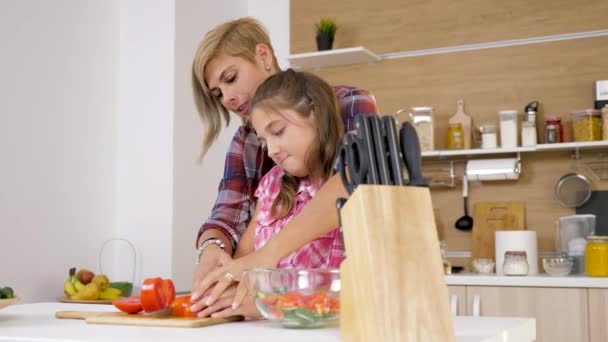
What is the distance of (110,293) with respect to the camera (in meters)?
3.18

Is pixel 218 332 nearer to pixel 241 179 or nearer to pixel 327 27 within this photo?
pixel 241 179

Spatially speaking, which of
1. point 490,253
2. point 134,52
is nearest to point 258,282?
point 490,253

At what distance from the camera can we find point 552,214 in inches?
126

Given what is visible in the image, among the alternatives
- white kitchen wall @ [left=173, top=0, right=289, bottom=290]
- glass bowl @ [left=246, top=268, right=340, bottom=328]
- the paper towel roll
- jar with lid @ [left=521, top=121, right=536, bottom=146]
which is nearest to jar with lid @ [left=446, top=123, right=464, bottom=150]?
jar with lid @ [left=521, top=121, right=536, bottom=146]

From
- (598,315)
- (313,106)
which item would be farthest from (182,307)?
(598,315)

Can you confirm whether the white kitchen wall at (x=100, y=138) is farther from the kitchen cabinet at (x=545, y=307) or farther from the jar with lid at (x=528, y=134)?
the kitchen cabinet at (x=545, y=307)

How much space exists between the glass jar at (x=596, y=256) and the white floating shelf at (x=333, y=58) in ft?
4.20

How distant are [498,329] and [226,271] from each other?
45cm

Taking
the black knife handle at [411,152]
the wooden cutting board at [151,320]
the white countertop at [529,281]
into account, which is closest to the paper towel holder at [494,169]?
the white countertop at [529,281]

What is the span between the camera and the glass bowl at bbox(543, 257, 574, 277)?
287 centimetres

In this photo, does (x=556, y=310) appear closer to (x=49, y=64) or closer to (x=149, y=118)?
(x=149, y=118)

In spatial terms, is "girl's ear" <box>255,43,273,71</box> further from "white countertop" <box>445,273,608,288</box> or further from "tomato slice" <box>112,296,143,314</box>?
"white countertop" <box>445,273,608,288</box>

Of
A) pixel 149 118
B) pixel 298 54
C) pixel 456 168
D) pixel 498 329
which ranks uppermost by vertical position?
pixel 298 54

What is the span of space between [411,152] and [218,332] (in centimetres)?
40
